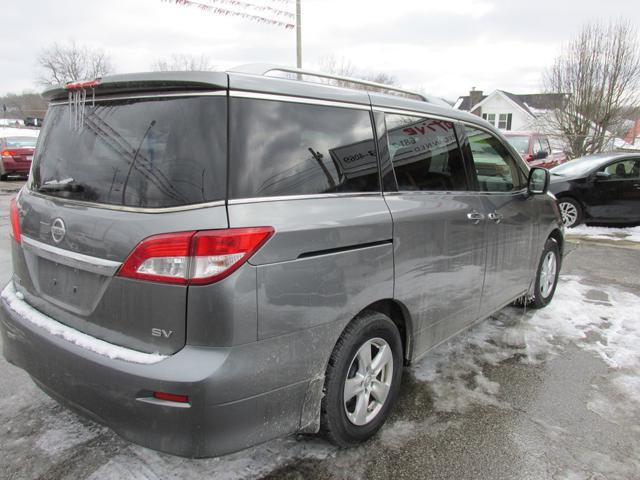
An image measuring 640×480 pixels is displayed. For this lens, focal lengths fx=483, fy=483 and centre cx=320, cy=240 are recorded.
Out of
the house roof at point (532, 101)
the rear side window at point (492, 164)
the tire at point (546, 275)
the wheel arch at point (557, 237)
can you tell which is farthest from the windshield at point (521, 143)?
the rear side window at point (492, 164)

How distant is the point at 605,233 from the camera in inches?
344

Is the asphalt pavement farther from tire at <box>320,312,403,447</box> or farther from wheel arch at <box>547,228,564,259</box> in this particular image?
wheel arch at <box>547,228,564,259</box>

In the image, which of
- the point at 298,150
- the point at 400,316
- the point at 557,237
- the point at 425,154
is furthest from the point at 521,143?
the point at 298,150

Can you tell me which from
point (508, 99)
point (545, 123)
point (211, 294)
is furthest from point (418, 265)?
point (508, 99)

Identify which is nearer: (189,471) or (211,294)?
(211,294)

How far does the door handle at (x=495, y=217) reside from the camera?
332 centimetres

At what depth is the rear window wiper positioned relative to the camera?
219cm

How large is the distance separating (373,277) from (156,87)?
1285 millimetres

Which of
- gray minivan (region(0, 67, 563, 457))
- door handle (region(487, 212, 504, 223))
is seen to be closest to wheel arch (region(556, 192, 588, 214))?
door handle (region(487, 212, 504, 223))

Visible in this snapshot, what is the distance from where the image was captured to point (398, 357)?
2.71 m

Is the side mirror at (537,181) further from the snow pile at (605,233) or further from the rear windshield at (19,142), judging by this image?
the rear windshield at (19,142)

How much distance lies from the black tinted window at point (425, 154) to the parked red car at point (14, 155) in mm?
16515

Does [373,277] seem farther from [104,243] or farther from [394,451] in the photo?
[104,243]

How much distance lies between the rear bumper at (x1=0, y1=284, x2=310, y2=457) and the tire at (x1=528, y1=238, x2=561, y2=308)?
125 inches
